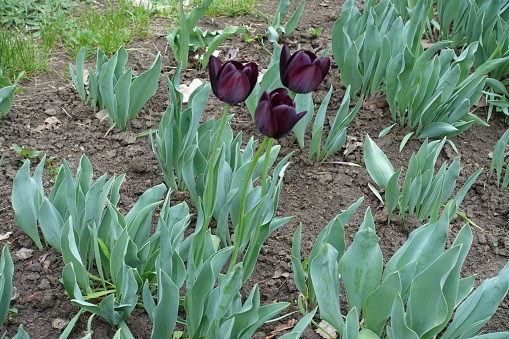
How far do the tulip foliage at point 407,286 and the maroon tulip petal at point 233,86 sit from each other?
471mm

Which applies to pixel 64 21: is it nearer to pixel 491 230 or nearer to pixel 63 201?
pixel 63 201

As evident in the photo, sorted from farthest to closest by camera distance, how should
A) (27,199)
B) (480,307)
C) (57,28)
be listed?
(57,28), (27,199), (480,307)

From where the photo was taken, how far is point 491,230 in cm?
253

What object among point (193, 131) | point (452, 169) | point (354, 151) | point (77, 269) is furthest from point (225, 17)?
point (77, 269)

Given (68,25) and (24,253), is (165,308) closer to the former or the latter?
(24,253)

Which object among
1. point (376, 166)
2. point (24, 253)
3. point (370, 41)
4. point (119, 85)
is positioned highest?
point (370, 41)

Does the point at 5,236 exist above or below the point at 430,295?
below

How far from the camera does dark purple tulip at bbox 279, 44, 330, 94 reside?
5.01 feet

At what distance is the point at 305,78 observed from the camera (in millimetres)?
1540

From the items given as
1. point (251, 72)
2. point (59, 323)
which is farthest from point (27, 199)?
point (251, 72)

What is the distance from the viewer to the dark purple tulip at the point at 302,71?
5.01 feet

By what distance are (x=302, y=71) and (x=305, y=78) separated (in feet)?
0.07

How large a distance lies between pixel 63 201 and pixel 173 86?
26.1 inches

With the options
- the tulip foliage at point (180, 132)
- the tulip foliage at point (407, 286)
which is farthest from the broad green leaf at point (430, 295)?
the tulip foliage at point (180, 132)
